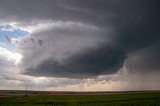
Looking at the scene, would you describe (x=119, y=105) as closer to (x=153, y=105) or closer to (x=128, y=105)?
(x=128, y=105)

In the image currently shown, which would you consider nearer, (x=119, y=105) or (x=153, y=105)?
(x=153, y=105)

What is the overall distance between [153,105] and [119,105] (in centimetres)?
678

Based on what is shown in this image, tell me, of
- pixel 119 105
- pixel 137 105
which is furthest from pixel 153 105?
pixel 119 105

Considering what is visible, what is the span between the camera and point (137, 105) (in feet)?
170

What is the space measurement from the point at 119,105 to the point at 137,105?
3679mm

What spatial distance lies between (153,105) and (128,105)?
204 inches

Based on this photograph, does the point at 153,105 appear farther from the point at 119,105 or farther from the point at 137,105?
the point at 119,105

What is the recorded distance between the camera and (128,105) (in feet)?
175

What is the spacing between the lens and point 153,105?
50.2 m

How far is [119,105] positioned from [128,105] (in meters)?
Answer: 1.77

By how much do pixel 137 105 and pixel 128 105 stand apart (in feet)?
7.01

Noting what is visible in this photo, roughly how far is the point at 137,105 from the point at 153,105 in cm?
310

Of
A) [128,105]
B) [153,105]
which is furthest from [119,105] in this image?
[153,105]
